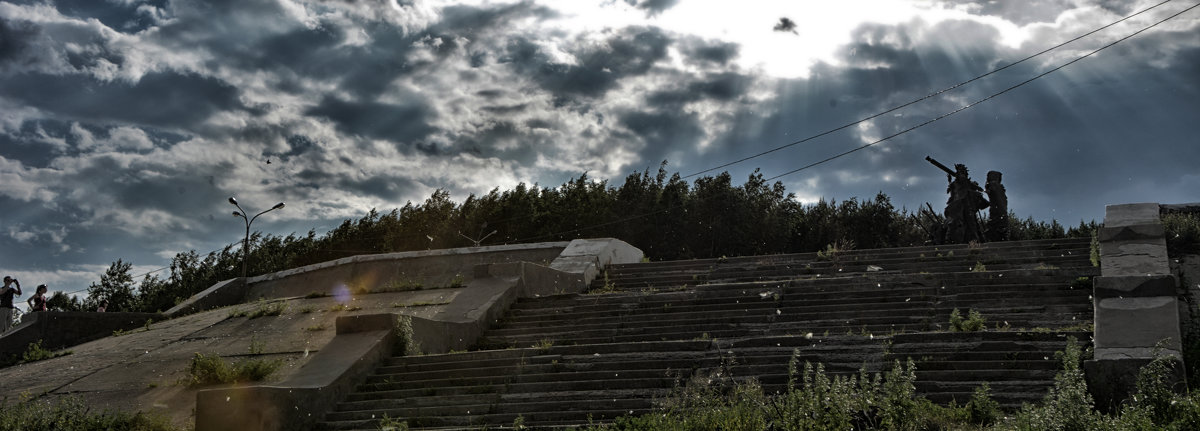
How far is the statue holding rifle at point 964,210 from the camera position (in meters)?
21.0

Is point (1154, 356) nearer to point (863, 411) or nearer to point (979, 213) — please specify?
point (863, 411)

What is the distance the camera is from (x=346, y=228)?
3931cm

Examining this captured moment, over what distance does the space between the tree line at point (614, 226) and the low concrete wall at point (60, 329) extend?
47.8 ft

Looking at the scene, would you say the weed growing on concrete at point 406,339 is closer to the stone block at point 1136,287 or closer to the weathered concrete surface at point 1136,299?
the weathered concrete surface at point 1136,299

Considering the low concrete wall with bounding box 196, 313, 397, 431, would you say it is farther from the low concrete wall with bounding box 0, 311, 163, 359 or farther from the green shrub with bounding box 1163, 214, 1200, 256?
the green shrub with bounding box 1163, 214, 1200, 256

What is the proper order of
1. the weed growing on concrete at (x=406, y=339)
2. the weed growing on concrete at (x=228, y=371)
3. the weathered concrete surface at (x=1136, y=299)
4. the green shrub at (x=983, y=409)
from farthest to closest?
1. the weed growing on concrete at (x=406, y=339)
2. the weed growing on concrete at (x=228, y=371)
3. the weathered concrete surface at (x=1136, y=299)
4. the green shrub at (x=983, y=409)

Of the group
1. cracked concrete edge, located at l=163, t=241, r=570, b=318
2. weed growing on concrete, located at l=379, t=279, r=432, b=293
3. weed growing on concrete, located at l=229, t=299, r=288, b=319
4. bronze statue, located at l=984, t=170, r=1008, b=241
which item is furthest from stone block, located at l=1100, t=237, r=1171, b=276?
weed growing on concrete, located at l=229, t=299, r=288, b=319

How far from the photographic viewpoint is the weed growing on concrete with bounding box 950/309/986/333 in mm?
10008

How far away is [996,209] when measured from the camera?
20.8 m

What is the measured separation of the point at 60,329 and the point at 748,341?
46.2 feet

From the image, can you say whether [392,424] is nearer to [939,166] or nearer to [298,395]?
[298,395]

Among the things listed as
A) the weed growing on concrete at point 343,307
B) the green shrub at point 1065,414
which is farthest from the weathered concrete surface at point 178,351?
the green shrub at point 1065,414

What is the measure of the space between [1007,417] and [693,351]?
369cm

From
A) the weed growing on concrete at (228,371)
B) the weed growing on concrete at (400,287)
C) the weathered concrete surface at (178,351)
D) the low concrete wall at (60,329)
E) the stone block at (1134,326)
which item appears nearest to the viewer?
the stone block at (1134,326)
